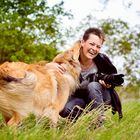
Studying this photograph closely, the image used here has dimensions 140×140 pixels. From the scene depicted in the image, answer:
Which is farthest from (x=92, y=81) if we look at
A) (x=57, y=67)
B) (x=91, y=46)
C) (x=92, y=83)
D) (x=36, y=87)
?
(x=36, y=87)

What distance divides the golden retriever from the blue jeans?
149mm

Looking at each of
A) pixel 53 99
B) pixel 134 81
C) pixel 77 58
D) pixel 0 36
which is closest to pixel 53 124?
pixel 53 99

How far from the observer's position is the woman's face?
6.14 metres

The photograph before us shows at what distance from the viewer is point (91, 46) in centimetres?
614

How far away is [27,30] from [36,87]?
26.3 ft

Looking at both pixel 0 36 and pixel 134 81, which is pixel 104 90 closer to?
pixel 0 36

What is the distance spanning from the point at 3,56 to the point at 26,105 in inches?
315

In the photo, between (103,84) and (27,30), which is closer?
(103,84)

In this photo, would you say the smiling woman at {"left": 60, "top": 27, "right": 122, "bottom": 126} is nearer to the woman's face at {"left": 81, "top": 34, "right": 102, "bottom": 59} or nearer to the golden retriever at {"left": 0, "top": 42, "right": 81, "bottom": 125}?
the woman's face at {"left": 81, "top": 34, "right": 102, "bottom": 59}

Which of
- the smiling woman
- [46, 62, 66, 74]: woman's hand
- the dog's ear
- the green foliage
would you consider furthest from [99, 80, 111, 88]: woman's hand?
the green foliage

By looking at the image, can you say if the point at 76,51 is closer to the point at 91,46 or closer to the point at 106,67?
the point at 91,46

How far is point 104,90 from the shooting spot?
6.40 meters

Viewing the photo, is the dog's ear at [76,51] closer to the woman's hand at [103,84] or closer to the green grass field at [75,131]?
the woman's hand at [103,84]

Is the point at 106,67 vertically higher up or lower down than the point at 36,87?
higher up
